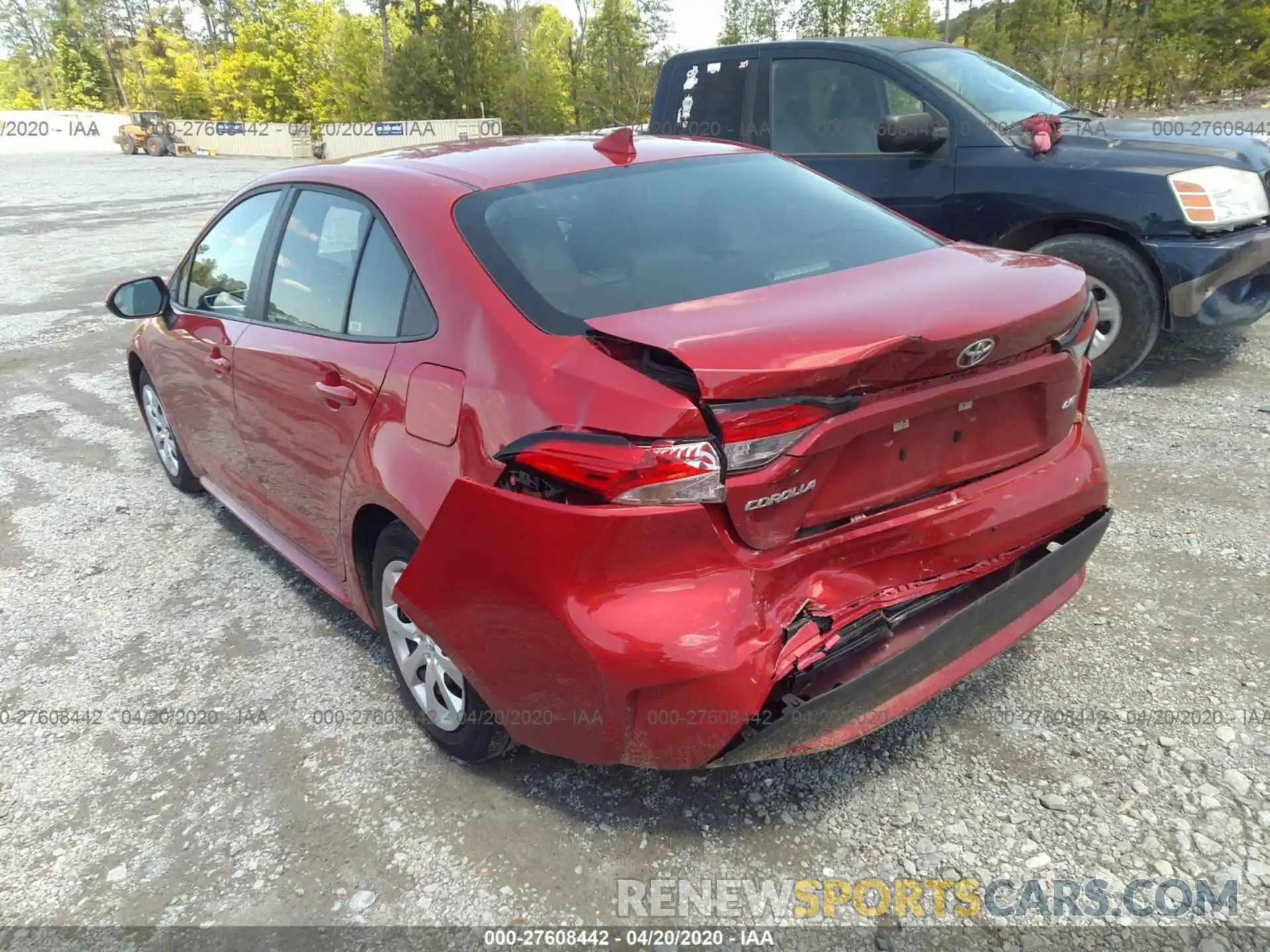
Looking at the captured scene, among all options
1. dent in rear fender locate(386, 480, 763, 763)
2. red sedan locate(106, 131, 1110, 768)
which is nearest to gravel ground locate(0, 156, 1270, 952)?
red sedan locate(106, 131, 1110, 768)

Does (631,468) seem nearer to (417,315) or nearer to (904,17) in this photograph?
(417,315)

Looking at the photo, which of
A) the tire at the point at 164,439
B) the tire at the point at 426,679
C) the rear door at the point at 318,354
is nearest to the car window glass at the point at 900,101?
the rear door at the point at 318,354

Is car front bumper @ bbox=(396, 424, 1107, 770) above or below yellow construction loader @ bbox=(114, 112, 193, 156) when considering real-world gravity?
below

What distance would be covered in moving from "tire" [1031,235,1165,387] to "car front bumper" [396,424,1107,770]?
10.3ft

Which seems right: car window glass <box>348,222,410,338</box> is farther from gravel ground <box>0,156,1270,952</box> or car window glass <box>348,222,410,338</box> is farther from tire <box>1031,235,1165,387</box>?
tire <box>1031,235,1165,387</box>

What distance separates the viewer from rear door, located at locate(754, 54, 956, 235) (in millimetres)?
5402

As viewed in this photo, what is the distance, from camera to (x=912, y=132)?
202 inches

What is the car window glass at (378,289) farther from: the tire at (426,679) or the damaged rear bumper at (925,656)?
the damaged rear bumper at (925,656)

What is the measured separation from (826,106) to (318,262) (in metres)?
4.13

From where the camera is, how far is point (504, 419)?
2.00m

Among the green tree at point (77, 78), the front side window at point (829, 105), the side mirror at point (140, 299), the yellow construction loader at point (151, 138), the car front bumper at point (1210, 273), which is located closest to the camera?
the side mirror at point (140, 299)

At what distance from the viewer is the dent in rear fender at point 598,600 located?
1.84 meters

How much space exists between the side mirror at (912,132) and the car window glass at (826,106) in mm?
252

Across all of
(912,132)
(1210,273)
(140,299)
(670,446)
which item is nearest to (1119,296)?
(1210,273)
